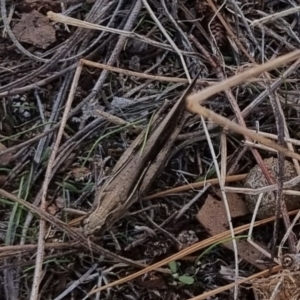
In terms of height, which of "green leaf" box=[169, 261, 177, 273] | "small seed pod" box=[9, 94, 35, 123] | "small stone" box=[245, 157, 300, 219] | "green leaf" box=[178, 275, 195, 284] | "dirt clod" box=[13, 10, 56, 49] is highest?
"dirt clod" box=[13, 10, 56, 49]

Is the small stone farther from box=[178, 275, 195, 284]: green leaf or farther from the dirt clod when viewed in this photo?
the dirt clod

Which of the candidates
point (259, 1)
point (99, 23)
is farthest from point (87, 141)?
point (259, 1)

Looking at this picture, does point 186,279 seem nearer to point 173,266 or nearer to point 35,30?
point 173,266

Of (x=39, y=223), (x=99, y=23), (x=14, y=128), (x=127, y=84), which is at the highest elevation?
(x=99, y=23)

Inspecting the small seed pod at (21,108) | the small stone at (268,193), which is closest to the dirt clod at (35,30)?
the small seed pod at (21,108)

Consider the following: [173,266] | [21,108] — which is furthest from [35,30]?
[173,266]

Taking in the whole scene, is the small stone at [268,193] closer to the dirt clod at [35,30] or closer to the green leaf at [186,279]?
the green leaf at [186,279]

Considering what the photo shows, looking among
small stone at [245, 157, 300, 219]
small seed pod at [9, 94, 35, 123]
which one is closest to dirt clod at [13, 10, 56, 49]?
small seed pod at [9, 94, 35, 123]

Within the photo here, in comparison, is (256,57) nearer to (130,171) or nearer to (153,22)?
(153,22)
